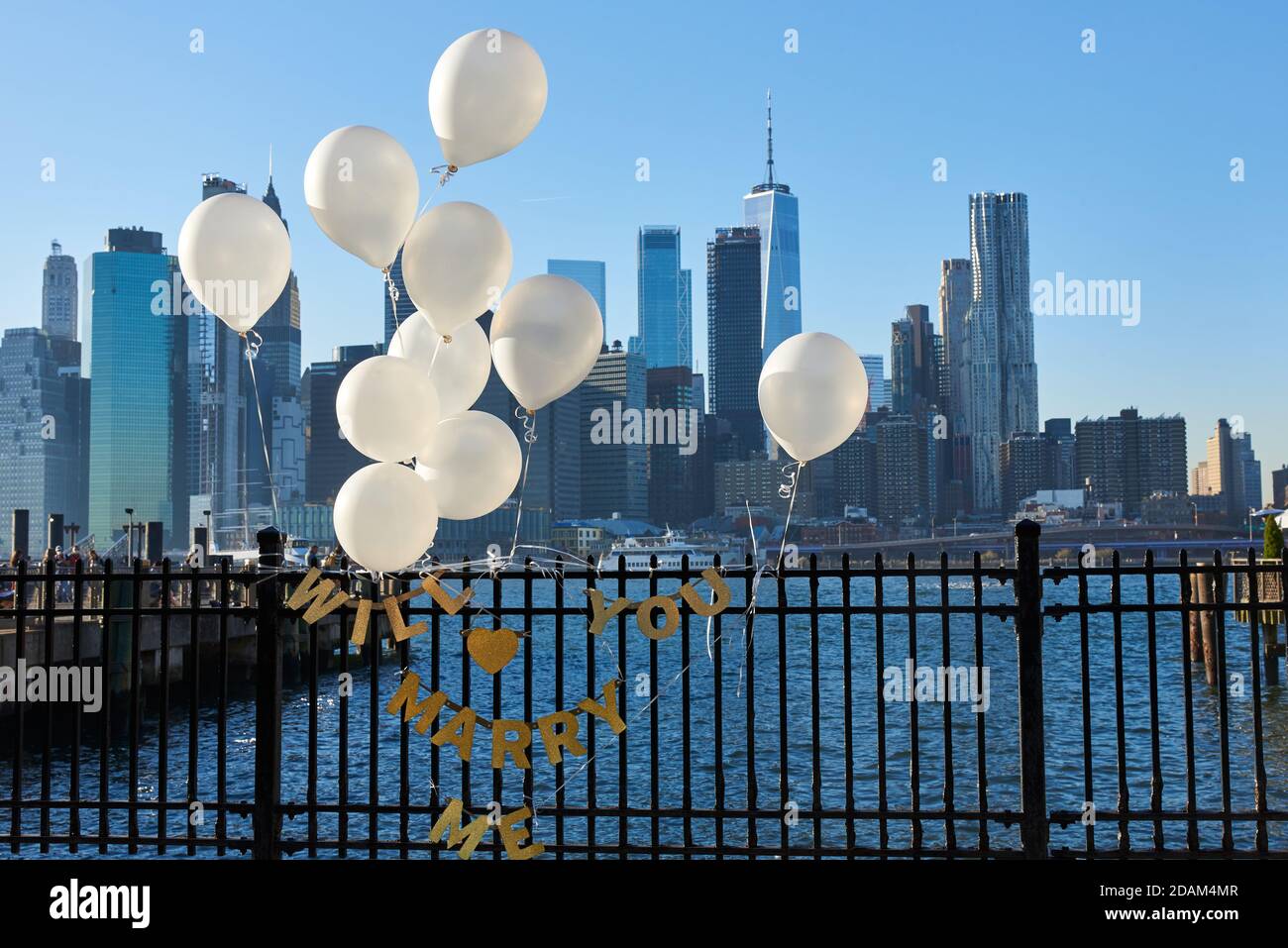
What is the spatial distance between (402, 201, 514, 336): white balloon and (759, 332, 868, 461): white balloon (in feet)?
4.86

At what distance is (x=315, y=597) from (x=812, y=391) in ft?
8.96

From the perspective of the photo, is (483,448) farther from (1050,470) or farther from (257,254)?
(1050,470)

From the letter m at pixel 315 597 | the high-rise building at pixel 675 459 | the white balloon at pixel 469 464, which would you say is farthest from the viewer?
the high-rise building at pixel 675 459

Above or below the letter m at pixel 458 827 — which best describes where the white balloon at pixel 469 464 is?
above

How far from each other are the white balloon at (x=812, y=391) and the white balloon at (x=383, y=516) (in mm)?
1776

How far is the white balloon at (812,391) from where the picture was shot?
17.4 feet

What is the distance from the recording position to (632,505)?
133625 mm

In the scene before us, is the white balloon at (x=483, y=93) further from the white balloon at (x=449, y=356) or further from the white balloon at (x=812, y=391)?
the white balloon at (x=812, y=391)

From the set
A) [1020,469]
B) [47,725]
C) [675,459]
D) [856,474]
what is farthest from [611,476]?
[47,725]

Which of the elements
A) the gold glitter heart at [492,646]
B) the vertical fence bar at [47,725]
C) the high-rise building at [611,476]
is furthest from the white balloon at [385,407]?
the high-rise building at [611,476]

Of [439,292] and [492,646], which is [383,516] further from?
[439,292]

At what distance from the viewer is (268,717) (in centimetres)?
570
